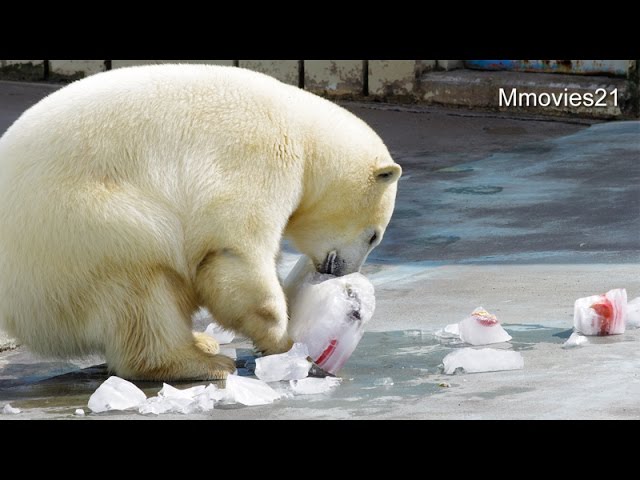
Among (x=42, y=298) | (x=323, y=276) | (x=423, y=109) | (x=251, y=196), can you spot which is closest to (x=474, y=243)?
(x=323, y=276)

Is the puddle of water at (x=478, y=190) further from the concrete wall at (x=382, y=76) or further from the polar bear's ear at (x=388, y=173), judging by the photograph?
the polar bear's ear at (x=388, y=173)

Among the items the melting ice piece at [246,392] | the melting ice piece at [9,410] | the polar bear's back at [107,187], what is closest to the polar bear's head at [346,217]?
the polar bear's back at [107,187]

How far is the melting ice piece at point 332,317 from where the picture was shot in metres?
4.29

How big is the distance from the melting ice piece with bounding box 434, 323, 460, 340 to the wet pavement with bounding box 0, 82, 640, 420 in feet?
0.14

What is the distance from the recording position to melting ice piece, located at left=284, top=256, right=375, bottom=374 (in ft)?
14.1

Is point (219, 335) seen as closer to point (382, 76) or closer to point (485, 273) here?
point (485, 273)

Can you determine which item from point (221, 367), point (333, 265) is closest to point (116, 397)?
point (221, 367)

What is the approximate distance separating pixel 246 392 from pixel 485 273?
6.71 feet

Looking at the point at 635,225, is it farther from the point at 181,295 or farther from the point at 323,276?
the point at 181,295

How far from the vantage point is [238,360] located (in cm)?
465

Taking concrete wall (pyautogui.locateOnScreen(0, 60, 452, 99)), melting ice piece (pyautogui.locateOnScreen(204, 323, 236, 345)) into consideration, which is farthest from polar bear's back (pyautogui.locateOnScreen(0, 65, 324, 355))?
concrete wall (pyautogui.locateOnScreen(0, 60, 452, 99))

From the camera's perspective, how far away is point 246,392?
13.0 feet

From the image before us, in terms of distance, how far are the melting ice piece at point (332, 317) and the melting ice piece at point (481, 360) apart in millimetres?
329

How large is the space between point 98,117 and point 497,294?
6.69 feet
